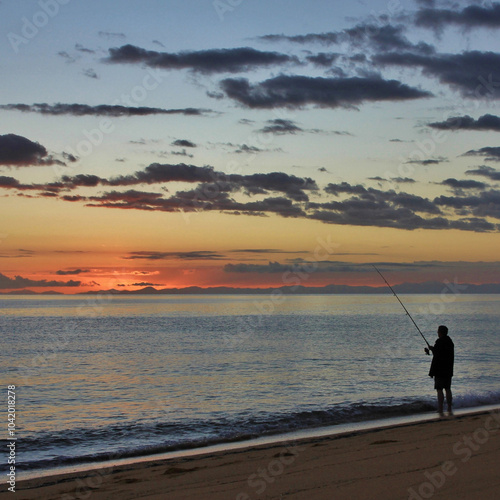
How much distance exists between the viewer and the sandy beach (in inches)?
270

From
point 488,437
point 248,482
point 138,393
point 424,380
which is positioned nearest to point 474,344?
point 424,380

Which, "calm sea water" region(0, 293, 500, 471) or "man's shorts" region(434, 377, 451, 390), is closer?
"calm sea water" region(0, 293, 500, 471)

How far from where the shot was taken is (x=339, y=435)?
36.0ft

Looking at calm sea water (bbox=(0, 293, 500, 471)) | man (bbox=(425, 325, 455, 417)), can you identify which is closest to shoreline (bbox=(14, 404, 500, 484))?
calm sea water (bbox=(0, 293, 500, 471))

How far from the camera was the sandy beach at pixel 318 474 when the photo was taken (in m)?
6.86

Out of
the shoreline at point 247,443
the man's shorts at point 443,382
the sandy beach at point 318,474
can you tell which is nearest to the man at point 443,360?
the man's shorts at point 443,382

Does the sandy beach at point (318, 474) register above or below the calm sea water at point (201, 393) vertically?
above

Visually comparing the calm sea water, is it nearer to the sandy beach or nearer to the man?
the man

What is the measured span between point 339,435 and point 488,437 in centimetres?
289

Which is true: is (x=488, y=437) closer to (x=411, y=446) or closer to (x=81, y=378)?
(x=411, y=446)

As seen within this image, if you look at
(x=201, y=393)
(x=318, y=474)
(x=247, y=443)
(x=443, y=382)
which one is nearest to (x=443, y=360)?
(x=443, y=382)

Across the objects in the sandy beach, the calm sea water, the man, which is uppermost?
the man

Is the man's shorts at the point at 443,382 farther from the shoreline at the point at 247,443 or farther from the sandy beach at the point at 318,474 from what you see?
the sandy beach at the point at 318,474

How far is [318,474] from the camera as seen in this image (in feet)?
25.2
